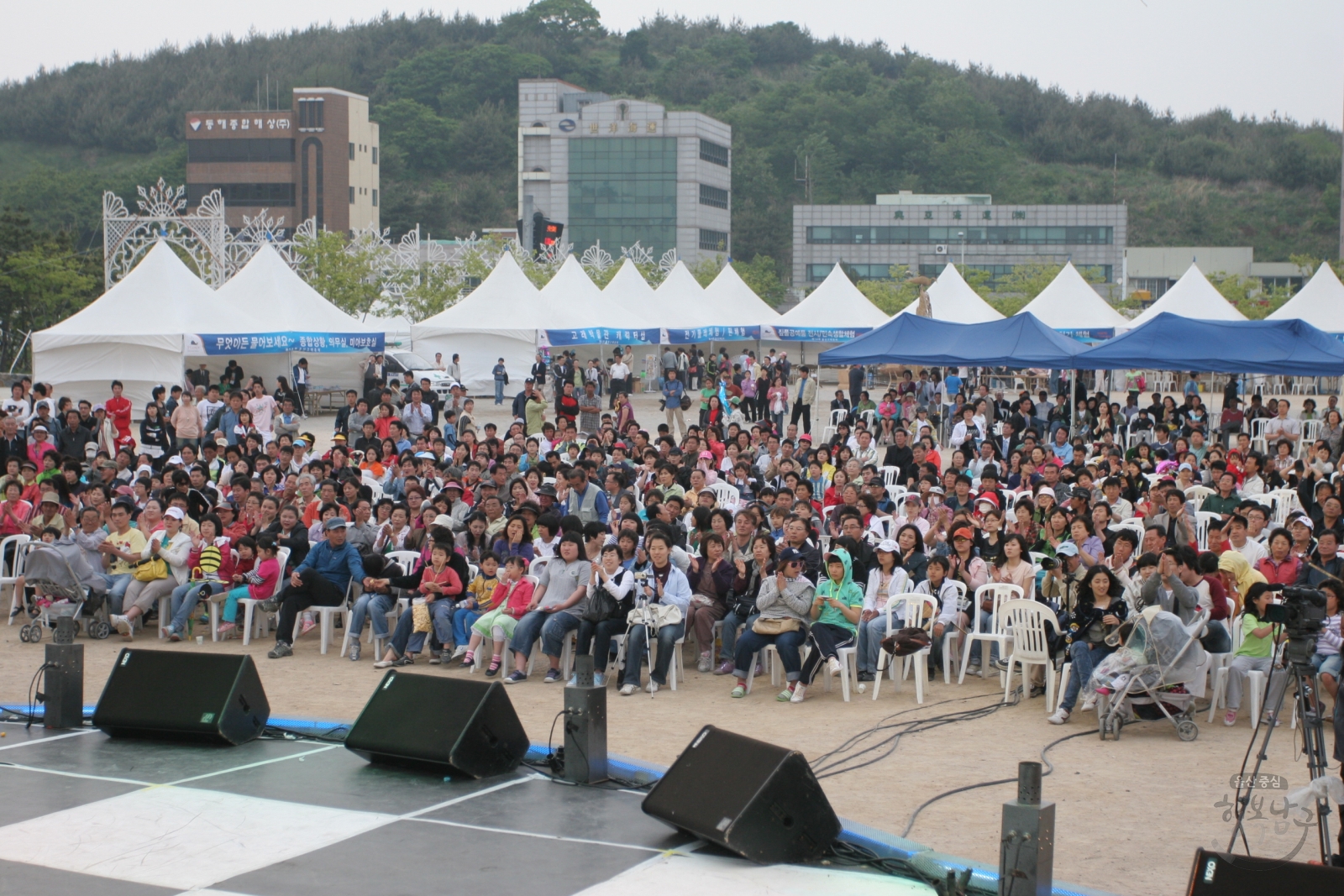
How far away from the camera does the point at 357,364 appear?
3052 cm

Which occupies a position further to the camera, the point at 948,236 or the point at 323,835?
the point at 948,236

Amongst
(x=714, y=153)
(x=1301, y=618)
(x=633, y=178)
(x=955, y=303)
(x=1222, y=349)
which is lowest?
(x=1301, y=618)

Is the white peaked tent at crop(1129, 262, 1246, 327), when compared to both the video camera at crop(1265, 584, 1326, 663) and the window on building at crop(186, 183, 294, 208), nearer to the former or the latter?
the video camera at crop(1265, 584, 1326, 663)

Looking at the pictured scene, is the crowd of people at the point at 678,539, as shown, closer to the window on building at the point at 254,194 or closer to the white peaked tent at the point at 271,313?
the white peaked tent at the point at 271,313

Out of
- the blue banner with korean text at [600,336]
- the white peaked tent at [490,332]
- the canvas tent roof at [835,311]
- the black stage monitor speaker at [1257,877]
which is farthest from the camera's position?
the canvas tent roof at [835,311]

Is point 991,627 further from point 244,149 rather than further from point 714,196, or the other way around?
point 244,149

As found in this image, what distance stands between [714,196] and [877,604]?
8525cm

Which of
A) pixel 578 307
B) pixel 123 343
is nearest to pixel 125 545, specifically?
pixel 123 343

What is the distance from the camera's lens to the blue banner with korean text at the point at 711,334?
33500 millimetres

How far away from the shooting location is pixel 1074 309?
1109 inches

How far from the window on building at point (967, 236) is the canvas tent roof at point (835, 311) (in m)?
Answer: 56.1

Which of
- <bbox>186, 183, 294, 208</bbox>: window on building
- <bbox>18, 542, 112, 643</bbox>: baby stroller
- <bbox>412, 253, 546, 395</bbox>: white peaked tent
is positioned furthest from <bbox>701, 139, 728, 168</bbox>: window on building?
<bbox>18, 542, 112, 643</bbox>: baby stroller

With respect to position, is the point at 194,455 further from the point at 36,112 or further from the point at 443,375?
the point at 36,112

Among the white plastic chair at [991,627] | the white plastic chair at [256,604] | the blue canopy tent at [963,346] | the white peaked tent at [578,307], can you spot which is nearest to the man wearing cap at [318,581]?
the white plastic chair at [256,604]
